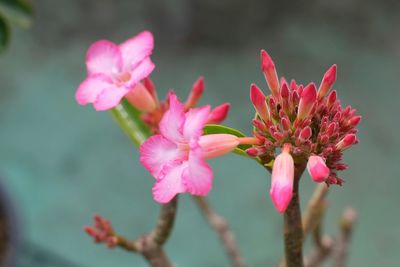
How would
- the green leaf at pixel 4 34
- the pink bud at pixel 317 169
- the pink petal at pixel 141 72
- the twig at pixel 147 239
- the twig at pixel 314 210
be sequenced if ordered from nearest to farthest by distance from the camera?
the pink bud at pixel 317 169, the pink petal at pixel 141 72, the twig at pixel 147 239, the twig at pixel 314 210, the green leaf at pixel 4 34

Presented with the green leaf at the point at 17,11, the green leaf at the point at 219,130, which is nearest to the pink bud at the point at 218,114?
the green leaf at the point at 219,130

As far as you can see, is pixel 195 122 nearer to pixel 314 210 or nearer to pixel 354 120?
pixel 354 120

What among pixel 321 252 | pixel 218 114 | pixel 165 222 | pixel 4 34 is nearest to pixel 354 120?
pixel 218 114

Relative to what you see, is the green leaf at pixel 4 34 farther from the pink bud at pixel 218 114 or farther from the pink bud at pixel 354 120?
the pink bud at pixel 354 120

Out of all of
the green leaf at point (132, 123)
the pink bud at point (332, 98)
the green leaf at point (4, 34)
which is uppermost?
the green leaf at point (4, 34)

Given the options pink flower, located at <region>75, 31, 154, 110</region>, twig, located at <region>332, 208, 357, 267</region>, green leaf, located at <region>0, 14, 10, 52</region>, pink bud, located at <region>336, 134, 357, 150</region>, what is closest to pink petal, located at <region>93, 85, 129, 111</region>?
pink flower, located at <region>75, 31, 154, 110</region>

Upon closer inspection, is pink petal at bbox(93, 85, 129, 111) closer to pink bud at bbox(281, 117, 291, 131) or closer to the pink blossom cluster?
the pink blossom cluster
